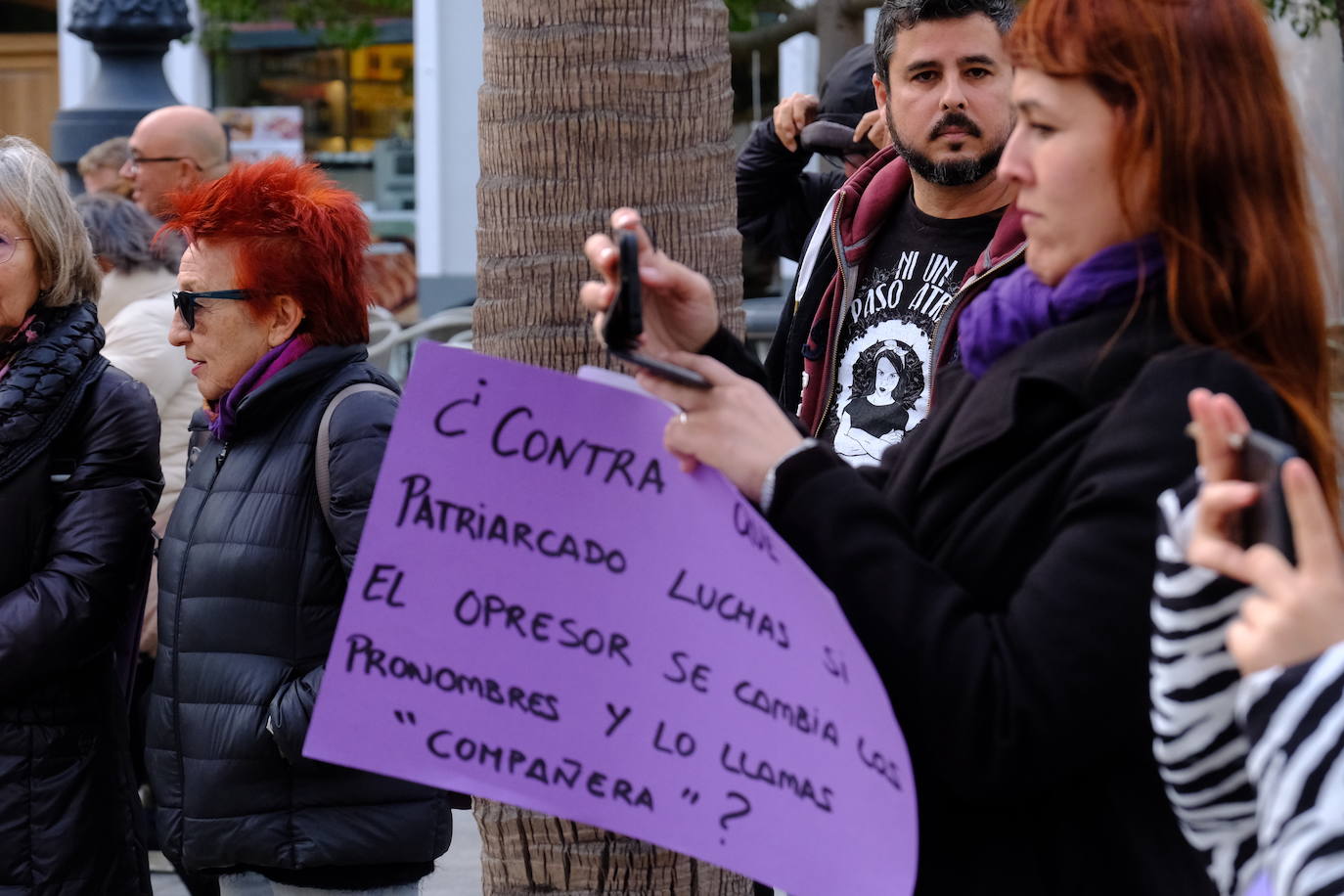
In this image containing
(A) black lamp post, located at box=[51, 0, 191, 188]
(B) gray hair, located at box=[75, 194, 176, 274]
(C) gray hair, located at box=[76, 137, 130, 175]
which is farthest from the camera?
(A) black lamp post, located at box=[51, 0, 191, 188]

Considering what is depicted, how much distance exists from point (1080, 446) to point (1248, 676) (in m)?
0.36

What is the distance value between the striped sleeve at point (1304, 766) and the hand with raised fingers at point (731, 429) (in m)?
0.56

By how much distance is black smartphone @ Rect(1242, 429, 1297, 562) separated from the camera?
1.49 m

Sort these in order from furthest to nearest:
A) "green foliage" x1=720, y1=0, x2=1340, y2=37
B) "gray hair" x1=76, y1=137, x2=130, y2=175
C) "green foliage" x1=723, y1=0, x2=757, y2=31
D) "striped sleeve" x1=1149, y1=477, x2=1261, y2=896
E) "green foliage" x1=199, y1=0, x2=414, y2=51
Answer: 1. "green foliage" x1=199, y1=0, x2=414, y2=51
2. "green foliage" x1=723, y1=0, x2=757, y2=31
3. "green foliage" x1=720, y1=0, x2=1340, y2=37
4. "gray hair" x1=76, y1=137, x2=130, y2=175
5. "striped sleeve" x1=1149, y1=477, x2=1261, y2=896

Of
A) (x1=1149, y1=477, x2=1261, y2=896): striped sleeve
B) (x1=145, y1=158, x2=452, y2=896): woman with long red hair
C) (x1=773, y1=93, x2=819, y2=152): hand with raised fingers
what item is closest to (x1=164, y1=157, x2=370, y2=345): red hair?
(x1=145, y1=158, x2=452, y2=896): woman with long red hair

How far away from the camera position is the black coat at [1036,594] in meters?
1.71

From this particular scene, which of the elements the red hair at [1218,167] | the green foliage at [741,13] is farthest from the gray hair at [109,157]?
the red hair at [1218,167]

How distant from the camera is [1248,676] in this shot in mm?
1508

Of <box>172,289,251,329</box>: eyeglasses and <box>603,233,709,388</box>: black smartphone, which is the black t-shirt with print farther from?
<box>603,233,709,388</box>: black smartphone

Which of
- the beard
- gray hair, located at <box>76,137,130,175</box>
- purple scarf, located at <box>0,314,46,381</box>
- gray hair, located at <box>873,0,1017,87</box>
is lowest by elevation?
purple scarf, located at <box>0,314,46,381</box>

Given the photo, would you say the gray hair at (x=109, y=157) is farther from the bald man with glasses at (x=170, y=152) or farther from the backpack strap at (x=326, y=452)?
the backpack strap at (x=326, y=452)

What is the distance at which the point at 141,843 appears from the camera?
385 centimetres

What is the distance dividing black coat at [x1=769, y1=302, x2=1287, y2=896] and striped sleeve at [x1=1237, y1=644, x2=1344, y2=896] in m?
0.23

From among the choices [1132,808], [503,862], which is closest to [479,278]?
[503,862]
